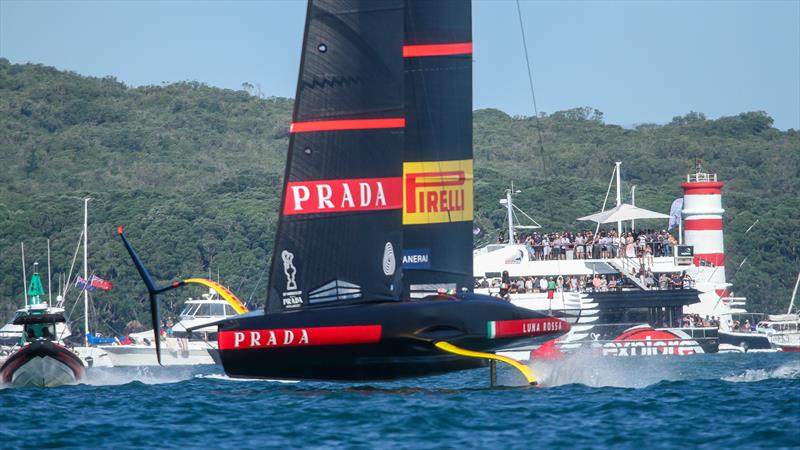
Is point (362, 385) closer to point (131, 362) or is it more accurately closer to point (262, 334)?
point (262, 334)

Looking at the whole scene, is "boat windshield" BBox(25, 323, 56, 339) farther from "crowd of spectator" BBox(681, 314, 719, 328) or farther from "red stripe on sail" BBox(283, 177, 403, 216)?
"crowd of spectator" BBox(681, 314, 719, 328)

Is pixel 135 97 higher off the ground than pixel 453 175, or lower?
higher

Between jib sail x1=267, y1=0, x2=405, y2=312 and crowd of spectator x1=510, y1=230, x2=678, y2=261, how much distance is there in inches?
1241

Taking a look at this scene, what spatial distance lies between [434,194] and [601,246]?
2774 cm

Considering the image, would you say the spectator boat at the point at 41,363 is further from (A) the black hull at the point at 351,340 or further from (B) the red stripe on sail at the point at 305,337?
(B) the red stripe on sail at the point at 305,337

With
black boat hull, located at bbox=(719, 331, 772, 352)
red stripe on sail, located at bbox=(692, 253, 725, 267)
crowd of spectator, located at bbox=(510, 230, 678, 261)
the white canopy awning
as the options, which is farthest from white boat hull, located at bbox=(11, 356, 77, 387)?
red stripe on sail, located at bbox=(692, 253, 725, 267)

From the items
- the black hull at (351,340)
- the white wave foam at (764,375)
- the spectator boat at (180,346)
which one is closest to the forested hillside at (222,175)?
the spectator boat at (180,346)

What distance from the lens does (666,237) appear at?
52.1m

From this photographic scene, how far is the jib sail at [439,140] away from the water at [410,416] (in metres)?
2.61

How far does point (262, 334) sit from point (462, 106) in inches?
275

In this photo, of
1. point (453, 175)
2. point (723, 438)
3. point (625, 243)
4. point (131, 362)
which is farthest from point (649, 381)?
point (131, 362)

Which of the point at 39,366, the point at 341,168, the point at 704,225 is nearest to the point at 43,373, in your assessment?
the point at 39,366

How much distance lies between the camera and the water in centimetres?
1527

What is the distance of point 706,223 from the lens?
186 feet
